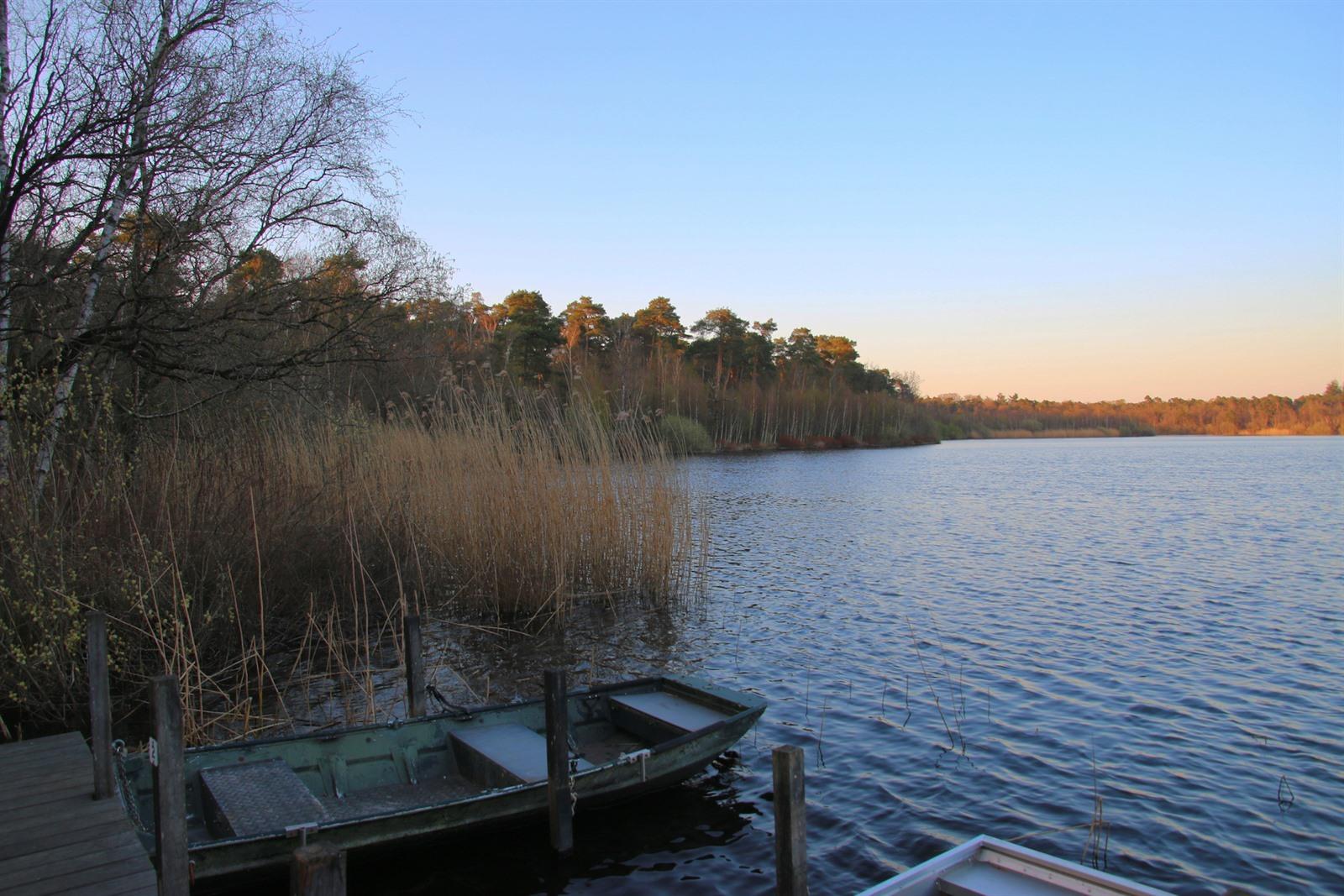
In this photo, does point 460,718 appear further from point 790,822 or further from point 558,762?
point 790,822

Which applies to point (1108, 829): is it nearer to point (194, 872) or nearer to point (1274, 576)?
point (194, 872)

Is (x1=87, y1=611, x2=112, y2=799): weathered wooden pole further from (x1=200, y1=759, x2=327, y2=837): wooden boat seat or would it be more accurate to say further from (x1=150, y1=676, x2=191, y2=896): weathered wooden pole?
(x1=150, y1=676, x2=191, y2=896): weathered wooden pole

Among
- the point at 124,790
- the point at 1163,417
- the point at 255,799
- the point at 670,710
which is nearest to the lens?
the point at 124,790

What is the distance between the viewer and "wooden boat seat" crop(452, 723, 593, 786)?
5.79m

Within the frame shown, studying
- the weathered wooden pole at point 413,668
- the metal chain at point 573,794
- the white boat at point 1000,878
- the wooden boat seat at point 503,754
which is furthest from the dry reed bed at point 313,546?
the white boat at point 1000,878

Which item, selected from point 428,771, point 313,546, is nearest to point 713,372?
point 313,546

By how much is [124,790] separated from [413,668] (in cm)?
228

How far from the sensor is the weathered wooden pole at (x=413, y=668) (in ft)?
23.0

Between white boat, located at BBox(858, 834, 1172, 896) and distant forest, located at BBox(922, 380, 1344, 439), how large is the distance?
359ft

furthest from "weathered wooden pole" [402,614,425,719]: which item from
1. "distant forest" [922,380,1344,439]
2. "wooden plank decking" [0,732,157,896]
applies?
"distant forest" [922,380,1344,439]

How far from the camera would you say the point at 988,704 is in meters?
8.62

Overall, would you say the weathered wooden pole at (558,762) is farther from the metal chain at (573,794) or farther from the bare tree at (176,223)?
the bare tree at (176,223)

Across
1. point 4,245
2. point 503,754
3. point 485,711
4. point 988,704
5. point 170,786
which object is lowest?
point 988,704

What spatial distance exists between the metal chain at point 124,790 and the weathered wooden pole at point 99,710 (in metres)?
0.10
